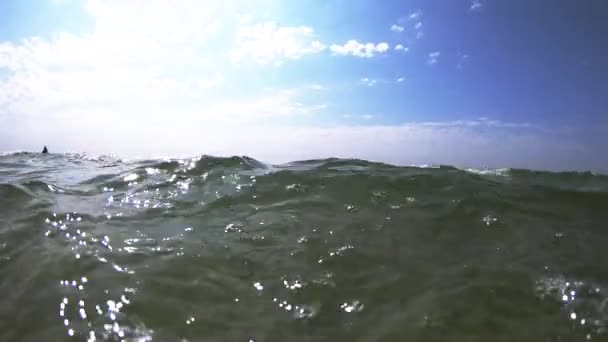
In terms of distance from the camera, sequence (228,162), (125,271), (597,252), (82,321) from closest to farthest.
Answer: (82,321) < (125,271) < (597,252) < (228,162)

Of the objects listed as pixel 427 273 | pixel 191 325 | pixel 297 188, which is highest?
pixel 297 188

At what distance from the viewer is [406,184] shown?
7.70m

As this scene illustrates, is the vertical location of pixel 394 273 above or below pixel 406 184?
below

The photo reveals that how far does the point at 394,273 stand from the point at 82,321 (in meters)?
3.13

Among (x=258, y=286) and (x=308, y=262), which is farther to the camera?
(x=308, y=262)

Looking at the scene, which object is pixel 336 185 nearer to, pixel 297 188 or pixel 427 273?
pixel 297 188

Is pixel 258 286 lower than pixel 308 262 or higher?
lower

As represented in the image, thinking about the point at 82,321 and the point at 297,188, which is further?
the point at 297,188

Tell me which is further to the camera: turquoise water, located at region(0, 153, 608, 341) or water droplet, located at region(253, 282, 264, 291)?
water droplet, located at region(253, 282, 264, 291)

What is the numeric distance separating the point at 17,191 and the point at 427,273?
7.80m

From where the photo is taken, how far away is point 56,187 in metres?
8.06

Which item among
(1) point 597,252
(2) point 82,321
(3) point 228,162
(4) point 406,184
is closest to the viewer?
(2) point 82,321

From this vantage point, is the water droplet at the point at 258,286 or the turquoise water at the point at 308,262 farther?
the water droplet at the point at 258,286

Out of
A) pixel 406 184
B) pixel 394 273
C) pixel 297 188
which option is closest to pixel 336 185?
pixel 297 188
